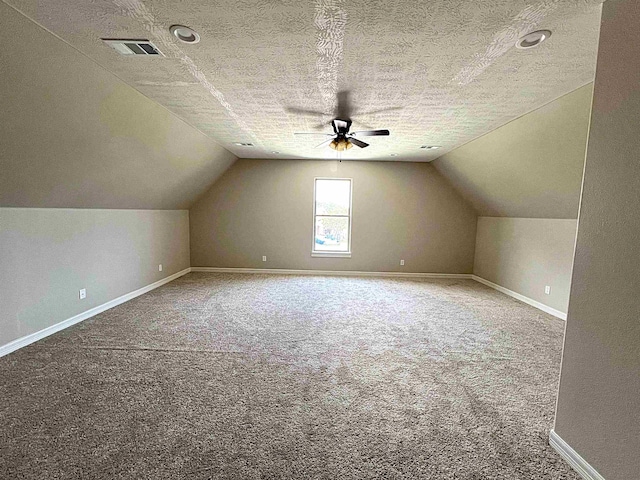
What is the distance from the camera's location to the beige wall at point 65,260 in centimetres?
279

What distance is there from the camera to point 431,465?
1.63 meters

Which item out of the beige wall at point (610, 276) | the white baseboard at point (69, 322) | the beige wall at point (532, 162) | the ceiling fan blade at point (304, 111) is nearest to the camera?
the beige wall at point (610, 276)

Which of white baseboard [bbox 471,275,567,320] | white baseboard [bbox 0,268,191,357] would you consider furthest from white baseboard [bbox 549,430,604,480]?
white baseboard [bbox 0,268,191,357]

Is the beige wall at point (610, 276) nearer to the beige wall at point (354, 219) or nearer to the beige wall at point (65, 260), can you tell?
the beige wall at point (65, 260)

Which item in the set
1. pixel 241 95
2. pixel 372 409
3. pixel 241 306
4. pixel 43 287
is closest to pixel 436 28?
pixel 241 95

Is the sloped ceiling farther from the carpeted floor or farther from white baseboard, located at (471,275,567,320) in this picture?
white baseboard, located at (471,275,567,320)

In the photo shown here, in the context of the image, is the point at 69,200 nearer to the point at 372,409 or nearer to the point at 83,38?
the point at 83,38

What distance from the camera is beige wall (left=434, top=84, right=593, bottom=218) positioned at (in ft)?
9.54

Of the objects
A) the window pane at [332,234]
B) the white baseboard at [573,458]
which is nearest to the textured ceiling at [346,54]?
the white baseboard at [573,458]

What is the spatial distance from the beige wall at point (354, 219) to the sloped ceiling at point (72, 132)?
6.57 feet

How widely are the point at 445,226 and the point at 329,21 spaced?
5511mm

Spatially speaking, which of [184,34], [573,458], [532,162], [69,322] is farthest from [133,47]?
[532,162]

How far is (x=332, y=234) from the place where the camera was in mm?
6680

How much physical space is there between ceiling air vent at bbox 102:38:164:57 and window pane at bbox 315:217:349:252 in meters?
4.76
